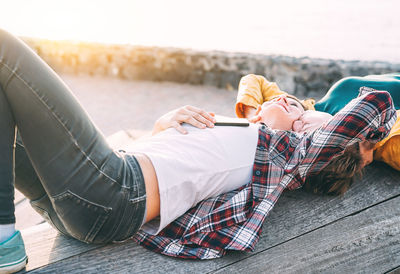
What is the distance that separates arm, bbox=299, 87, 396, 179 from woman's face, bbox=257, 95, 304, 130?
0.30 metres

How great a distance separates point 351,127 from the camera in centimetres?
157

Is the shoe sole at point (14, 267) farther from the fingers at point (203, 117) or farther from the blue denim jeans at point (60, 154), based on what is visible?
the fingers at point (203, 117)

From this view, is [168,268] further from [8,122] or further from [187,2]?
[187,2]

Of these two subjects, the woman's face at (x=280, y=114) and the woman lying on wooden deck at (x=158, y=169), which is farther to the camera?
the woman's face at (x=280, y=114)

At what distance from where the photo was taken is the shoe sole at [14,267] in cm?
134

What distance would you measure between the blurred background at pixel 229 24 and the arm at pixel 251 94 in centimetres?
348

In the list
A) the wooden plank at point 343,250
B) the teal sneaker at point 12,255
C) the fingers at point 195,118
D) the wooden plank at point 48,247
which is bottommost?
the wooden plank at point 343,250

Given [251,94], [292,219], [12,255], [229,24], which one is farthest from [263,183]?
[229,24]

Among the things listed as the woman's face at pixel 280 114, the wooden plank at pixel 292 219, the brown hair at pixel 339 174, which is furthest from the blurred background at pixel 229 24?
the brown hair at pixel 339 174

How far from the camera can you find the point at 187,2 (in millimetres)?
10188

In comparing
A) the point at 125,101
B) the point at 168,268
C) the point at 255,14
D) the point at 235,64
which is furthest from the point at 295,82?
the point at 255,14

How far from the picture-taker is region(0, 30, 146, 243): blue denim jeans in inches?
50.1

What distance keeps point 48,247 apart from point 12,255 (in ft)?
→ 0.64

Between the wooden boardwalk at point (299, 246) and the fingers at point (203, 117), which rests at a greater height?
the fingers at point (203, 117)
